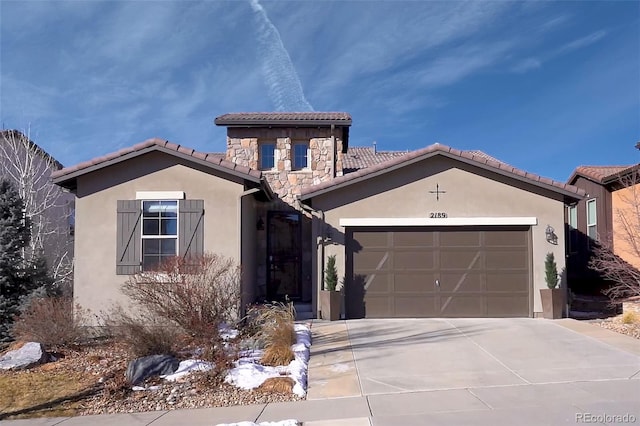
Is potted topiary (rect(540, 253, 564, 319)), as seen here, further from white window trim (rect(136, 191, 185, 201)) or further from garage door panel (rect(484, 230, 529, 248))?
white window trim (rect(136, 191, 185, 201))

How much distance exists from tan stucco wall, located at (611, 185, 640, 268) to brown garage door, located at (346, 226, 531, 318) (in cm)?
221

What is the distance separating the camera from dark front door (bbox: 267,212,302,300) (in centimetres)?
1474

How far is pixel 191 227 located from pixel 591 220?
501 inches

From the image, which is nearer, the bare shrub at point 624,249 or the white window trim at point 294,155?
the bare shrub at point 624,249

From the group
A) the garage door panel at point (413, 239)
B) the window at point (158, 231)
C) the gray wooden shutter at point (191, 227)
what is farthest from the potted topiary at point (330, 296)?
the window at point (158, 231)

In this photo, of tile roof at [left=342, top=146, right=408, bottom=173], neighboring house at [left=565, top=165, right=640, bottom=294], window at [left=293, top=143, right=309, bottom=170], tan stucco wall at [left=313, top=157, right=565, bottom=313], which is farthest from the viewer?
tile roof at [left=342, top=146, right=408, bottom=173]

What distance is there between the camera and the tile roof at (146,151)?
11.1m

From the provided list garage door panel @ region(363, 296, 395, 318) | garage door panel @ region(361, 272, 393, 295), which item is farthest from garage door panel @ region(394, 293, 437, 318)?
garage door panel @ region(361, 272, 393, 295)

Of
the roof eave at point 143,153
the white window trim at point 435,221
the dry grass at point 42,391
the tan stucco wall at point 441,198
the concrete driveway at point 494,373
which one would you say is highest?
the roof eave at point 143,153

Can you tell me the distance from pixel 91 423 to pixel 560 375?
6.29m

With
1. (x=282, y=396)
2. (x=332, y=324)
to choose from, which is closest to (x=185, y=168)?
(x=332, y=324)

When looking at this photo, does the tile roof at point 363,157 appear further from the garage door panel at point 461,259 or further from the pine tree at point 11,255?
the pine tree at point 11,255

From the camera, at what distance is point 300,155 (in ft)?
52.2

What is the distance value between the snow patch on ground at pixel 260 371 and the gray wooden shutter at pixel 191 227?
340cm
